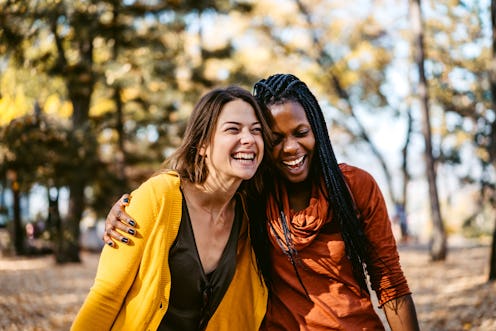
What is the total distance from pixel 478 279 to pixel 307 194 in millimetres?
8159

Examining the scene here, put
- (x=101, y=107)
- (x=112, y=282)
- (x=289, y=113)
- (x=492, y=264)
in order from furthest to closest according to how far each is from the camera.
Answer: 1. (x=101, y=107)
2. (x=492, y=264)
3. (x=289, y=113)
4. (x=112, y=282)

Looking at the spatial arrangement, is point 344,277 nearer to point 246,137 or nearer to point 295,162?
point 295,162

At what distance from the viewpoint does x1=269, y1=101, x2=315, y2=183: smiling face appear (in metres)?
2.54

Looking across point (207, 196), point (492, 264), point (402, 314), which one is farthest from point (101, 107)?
point (402, 314)

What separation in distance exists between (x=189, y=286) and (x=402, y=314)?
3.09ft

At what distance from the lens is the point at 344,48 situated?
21.8 metres

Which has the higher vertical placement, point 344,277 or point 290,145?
point 290,145

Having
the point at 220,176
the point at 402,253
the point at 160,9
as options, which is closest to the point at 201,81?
the point at 160,9

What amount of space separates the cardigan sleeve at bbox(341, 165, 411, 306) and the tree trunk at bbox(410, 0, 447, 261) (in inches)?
428

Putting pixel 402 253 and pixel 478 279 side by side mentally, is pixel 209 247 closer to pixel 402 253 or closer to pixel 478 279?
pixel 478 279

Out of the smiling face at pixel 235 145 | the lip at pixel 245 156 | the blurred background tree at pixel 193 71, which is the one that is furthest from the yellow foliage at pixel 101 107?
the lip at pixel 245 156

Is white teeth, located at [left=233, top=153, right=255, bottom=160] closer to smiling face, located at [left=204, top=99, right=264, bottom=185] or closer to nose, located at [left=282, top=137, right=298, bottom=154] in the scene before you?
smiling face, located at [left=204, top=99, right=264, bottom=185]

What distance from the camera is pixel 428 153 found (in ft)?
42.4

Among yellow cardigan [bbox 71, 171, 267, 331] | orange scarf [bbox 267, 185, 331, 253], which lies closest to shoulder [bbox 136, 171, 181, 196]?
yellow cardigan [bbox 71, 171, 267, 331]
